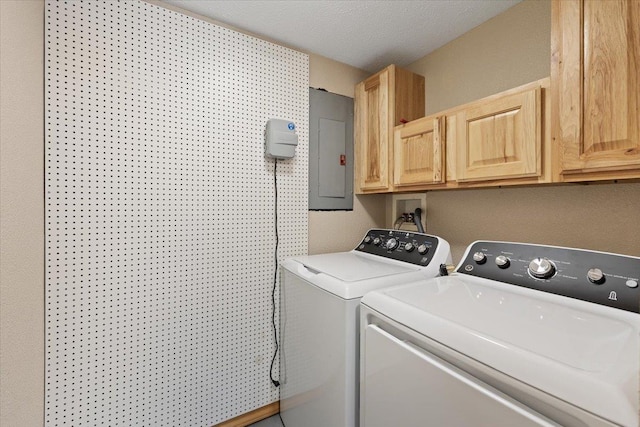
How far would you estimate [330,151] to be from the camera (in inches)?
83.7

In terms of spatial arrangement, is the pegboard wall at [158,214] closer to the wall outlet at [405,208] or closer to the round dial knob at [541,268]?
the wall outlet at [405,208]

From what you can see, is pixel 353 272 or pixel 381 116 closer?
pixel 353 272

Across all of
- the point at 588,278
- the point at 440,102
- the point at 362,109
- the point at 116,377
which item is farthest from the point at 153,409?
the point at 440,102

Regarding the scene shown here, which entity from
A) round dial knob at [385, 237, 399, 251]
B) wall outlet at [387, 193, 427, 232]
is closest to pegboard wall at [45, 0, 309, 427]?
round dial knob at [385, 237, 399, 251]

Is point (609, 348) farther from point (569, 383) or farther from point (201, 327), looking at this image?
point (201, 327)

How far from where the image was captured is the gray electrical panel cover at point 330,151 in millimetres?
2051

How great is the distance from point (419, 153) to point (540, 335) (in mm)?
1180

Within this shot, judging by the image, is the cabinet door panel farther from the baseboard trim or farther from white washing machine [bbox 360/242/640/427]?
the baseboard trim

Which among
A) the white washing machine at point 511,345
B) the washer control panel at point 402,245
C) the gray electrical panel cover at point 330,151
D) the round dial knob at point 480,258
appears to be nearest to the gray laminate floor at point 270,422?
the white washing machine at point 511,345

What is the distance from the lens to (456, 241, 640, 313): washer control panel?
3.08 ft

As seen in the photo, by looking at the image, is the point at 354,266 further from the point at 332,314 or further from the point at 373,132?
the point at 373,132

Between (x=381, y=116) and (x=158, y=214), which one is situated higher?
(x=381, y=116)

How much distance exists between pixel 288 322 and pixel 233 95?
142 cm

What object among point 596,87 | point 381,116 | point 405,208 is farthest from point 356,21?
point 405,208
